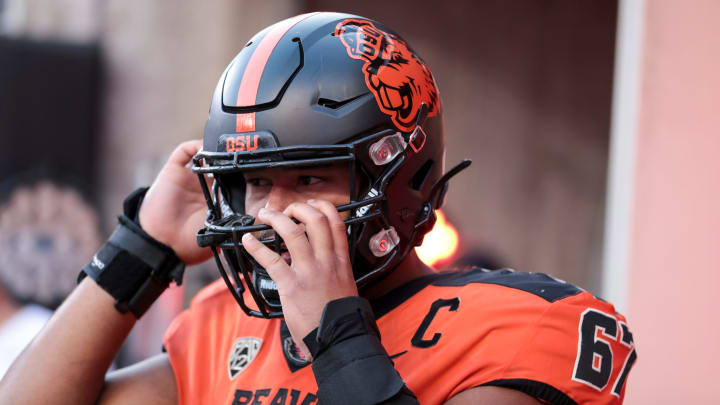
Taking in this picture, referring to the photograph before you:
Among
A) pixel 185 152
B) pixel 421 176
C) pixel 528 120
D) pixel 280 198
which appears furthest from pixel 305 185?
pixel 528 120

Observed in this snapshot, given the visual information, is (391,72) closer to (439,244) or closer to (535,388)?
(535,388)

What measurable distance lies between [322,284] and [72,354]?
77cm

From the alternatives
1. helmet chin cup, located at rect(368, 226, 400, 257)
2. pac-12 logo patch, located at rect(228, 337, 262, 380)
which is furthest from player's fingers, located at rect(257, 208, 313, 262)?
pac-12 logo patch, located at rect(228, 337, 262, 380)

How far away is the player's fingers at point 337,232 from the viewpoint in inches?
52.7

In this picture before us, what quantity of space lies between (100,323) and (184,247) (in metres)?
0.27

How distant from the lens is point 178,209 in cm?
188

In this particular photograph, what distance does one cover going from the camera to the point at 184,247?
1853mm

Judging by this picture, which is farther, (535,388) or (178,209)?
(178,209)

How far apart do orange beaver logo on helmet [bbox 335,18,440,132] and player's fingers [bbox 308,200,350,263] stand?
0.31 m

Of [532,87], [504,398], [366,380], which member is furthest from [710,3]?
[532,87]

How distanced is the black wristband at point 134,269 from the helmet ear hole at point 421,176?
2.09 feet

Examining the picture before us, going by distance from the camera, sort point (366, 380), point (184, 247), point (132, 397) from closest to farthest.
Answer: point (366, 380)
point (132, 397)
point (184, 247)

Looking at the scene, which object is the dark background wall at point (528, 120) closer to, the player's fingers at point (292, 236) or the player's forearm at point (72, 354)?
the player's forearm at point (72, 354)

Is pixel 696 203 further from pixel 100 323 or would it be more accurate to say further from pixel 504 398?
pixel 100 323
